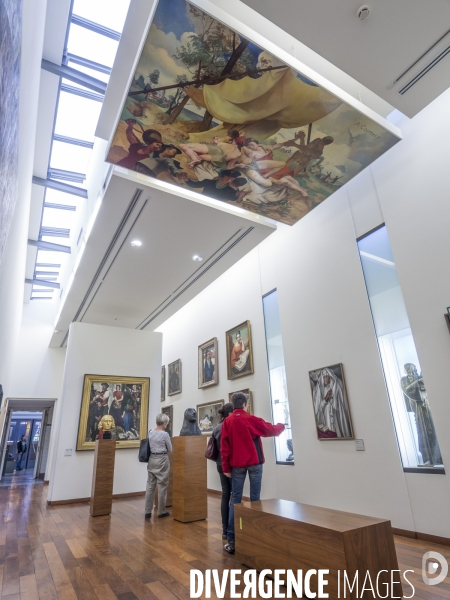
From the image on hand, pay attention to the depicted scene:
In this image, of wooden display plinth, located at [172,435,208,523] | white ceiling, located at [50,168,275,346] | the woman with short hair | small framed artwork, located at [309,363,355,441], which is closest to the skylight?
white ceiling, located at [50,168,275,346]

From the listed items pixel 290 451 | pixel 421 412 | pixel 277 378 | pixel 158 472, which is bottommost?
pixel 158 472

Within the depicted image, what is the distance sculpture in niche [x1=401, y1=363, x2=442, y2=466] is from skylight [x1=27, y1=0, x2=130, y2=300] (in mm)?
8090

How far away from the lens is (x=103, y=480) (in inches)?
321

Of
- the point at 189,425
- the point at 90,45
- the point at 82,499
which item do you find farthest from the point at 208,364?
the point at 90,45

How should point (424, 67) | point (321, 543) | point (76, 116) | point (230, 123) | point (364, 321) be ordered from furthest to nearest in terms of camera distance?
point (76, 116) < point (364, 321) < point (230, 123) < point (424, 67) < point (321, 543)

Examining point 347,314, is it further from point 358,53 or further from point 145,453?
point 145,453

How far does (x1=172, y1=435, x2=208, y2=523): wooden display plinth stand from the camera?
6969mm

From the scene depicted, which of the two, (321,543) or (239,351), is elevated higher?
(239,351)

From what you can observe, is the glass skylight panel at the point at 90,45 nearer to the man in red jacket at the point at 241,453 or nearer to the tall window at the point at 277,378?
the man in red jacket at the point at 241,453

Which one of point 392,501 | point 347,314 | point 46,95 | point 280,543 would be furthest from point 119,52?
point 392,501

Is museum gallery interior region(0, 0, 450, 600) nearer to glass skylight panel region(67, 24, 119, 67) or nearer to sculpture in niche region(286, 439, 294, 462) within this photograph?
glass skylight panel region(67, 24, 119, 67)

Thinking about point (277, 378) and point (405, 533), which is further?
point (277, 378)

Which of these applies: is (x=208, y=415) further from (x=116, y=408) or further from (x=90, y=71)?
(x=90, y=71)

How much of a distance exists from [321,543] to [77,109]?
893cm
